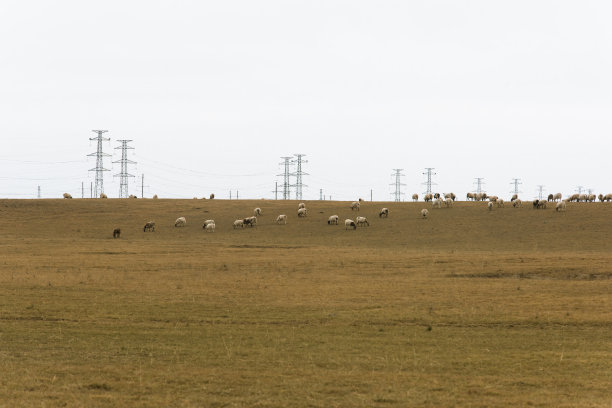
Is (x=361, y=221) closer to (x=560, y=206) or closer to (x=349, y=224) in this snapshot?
(x=349, y=224)

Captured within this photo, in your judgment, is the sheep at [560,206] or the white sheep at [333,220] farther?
the sheep at [560,206]

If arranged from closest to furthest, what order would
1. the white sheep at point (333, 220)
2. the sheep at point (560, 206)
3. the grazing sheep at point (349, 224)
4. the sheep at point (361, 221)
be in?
the grazing sheep at point (349, 224), the sheep at point (361, 221), the white sheep at point (333, 220), the sheep at point (560, 206)

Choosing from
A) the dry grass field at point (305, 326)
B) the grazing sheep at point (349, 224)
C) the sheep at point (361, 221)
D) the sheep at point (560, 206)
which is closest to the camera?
the dry grass field at point (305, 326)

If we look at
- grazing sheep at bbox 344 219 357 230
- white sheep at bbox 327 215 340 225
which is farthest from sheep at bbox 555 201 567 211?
white sheep at bbox 327 215 340 225

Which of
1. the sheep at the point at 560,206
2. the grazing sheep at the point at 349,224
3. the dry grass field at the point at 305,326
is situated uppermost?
the sheep at the point at 560,206

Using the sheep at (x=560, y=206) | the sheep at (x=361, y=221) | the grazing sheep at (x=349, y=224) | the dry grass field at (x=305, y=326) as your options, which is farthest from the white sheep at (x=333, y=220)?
the sheep at (x=560, y=206)

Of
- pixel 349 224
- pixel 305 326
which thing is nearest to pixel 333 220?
pixel 349 224

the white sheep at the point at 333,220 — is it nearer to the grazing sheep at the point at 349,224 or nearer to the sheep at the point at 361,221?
the grazing sheep at the point at 349,224

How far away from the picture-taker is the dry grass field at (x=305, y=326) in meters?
14.3

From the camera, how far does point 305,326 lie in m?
22.8

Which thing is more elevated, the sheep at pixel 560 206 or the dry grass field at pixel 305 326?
the sheep at pixel 560 206

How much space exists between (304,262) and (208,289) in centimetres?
1461

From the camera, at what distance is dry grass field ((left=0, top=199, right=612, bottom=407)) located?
1432 centimetres

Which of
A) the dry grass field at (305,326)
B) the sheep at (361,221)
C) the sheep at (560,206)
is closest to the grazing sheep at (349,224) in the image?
the sheep at (361,221)
